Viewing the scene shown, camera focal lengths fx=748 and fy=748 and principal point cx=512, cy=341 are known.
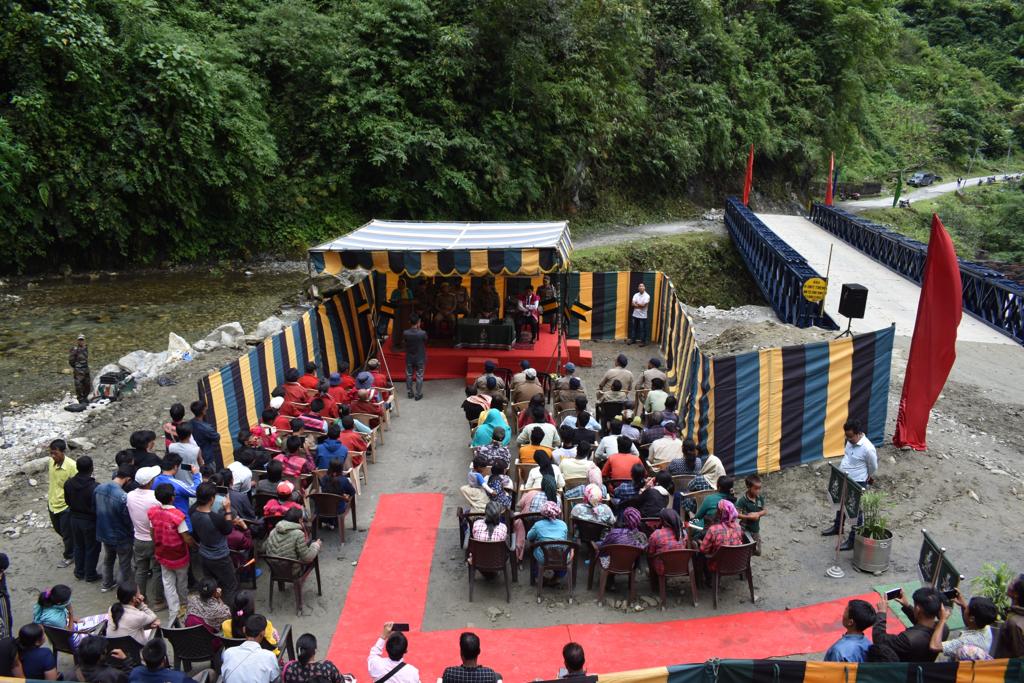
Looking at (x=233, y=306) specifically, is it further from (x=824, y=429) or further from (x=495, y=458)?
(x=824, y=429)

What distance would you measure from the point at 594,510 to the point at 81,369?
977cm

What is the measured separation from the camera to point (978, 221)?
37.4 metres

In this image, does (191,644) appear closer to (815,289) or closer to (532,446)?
(532,446)

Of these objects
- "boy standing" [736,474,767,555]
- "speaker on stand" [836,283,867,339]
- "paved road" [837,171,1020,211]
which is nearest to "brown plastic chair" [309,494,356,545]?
"boy standing" [736,474,767,555]

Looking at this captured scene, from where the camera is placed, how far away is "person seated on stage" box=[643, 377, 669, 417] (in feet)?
36.3

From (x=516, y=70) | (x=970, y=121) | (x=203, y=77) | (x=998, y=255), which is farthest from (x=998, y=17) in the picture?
(x=203, y=77)

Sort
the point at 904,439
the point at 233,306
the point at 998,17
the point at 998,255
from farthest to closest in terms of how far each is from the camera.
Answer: the point at 998,17 < the point at 998,255 < the point at 233,306 < the point at 904,439

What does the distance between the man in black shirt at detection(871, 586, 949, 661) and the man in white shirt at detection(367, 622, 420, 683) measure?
340 centimetres

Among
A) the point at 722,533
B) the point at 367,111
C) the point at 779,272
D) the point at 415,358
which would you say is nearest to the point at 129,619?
the point at 722,533

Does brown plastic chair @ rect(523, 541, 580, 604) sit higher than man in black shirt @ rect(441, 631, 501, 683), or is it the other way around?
man in black shirt @ rect(441, 631, 501, 683)

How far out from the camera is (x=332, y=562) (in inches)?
335

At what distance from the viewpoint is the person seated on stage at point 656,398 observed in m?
11.1

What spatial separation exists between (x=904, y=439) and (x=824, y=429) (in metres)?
1.02

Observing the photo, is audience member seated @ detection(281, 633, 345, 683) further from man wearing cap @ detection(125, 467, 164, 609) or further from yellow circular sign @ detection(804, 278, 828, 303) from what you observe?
yellow circular sign @ detection(804, 278, 828, 303)
